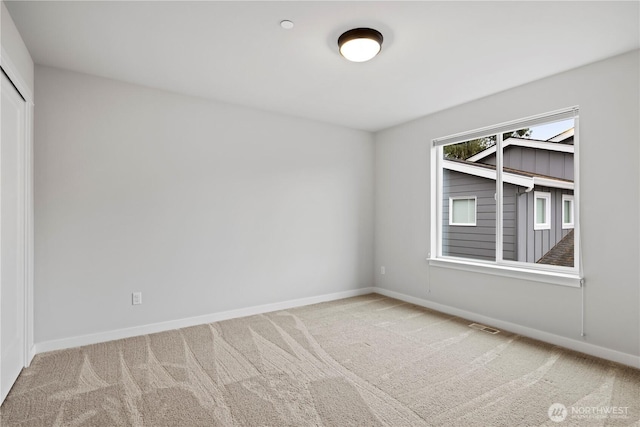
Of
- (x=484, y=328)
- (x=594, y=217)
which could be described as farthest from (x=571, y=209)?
(x=484, y=328)

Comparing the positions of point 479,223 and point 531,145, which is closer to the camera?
point 531,145

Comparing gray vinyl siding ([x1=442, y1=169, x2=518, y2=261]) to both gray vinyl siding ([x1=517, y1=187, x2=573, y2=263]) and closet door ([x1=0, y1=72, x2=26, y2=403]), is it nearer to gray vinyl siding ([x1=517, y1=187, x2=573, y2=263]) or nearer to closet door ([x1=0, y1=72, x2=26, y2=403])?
gray vinyl siding ([x1=517, y1=187, x2=573, y2=263])

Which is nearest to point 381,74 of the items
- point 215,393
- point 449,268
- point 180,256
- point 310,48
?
point 310,48

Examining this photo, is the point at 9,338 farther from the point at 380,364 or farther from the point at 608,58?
the point at 608,58

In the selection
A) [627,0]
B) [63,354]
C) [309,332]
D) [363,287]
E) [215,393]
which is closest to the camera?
[627,0]

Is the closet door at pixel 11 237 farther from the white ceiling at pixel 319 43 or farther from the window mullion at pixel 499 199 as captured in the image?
the window mullion at pixel 499 199

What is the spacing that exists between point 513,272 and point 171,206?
3601 mm

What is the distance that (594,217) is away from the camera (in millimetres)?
2898

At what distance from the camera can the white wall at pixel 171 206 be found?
3.00m

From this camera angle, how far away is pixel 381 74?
3.15 meters

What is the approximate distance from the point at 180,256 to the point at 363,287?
270 centimetres

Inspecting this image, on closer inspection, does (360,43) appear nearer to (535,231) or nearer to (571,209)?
(571,209)

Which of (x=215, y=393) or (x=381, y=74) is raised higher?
(x=381, y=74)

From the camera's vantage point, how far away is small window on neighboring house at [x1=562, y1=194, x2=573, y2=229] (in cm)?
319
